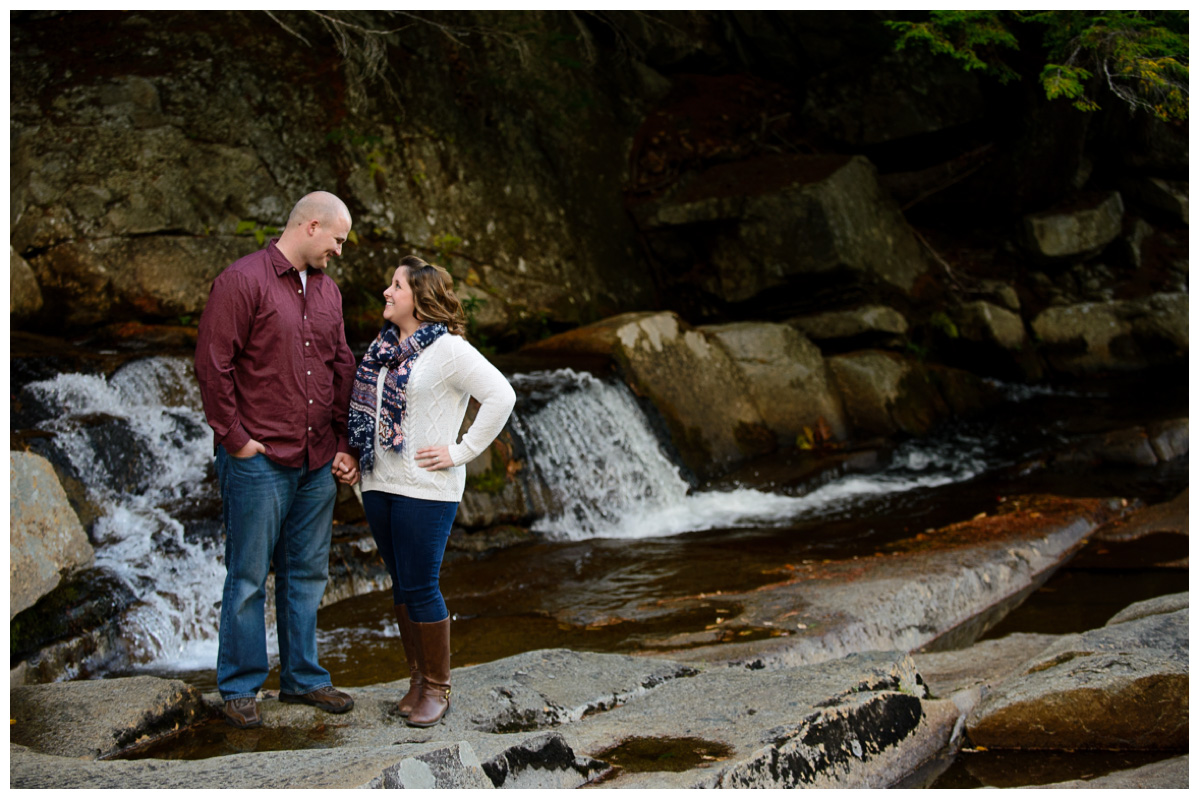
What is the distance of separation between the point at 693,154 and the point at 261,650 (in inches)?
443

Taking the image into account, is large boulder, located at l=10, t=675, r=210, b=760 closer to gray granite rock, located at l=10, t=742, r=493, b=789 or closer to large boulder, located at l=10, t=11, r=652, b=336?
gray granite rock, located at l=10, t=742, r=493, b=789

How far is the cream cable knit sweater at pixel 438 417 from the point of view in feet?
10.5

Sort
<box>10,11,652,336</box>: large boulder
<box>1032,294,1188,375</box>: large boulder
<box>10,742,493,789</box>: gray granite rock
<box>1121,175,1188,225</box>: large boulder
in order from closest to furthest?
<box>10,742,493,789</box>: gray granite rock < <box>10,11,652,336</box>: large boulder < <box>1032,294,1188,375</box>: large boulder < <box>1121,175,1188,225</box>: large boulder

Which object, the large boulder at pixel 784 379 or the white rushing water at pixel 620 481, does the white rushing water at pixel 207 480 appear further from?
the large boulder at pixel 784 379

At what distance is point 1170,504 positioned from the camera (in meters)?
7.31

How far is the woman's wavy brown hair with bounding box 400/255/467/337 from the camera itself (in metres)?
3.24

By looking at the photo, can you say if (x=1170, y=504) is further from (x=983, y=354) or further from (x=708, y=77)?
(x=708, y=77)

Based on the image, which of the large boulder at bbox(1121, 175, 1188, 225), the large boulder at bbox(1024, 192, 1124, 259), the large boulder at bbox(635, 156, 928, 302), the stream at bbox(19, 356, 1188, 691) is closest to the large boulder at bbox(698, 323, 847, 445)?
the stream at bbox(19, 356, 1188, 691)

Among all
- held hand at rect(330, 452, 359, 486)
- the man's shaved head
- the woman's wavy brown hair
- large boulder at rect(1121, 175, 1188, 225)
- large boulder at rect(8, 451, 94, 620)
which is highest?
large boulder at rect(1121, 175, 1188, 225)

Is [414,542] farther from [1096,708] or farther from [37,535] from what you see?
[1096,708]

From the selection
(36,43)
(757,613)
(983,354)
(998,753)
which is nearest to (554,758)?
(998,753)

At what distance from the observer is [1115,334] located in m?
12.9

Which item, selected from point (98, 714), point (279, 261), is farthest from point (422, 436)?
point (98, 714)

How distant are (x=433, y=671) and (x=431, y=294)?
130cm
